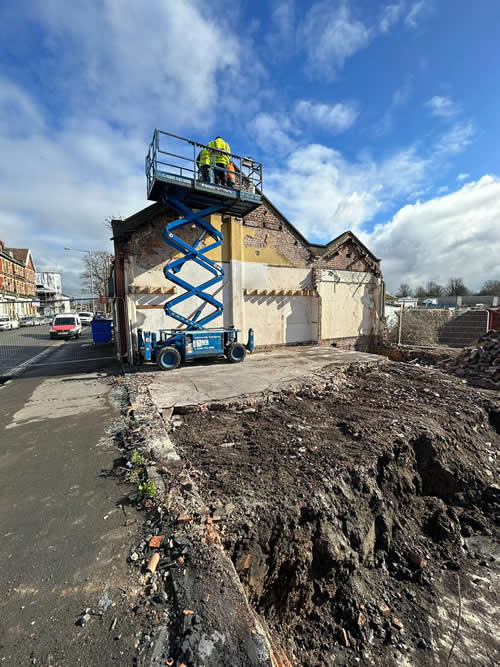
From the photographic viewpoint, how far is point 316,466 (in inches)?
138

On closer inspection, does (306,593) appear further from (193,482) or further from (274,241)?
(274,241)

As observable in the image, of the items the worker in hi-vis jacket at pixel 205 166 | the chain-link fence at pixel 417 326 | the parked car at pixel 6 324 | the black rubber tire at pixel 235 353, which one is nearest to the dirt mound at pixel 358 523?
the black rubber tire at pixel 235 353

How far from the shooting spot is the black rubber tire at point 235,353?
9.63 m

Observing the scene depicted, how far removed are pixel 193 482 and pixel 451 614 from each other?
288 centimetres

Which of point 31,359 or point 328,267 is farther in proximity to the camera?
point 328,267

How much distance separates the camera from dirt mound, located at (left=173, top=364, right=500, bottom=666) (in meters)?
2.49

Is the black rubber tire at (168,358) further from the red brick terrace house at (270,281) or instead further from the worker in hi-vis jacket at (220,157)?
the worker in hi-vis jacket at (220,157)

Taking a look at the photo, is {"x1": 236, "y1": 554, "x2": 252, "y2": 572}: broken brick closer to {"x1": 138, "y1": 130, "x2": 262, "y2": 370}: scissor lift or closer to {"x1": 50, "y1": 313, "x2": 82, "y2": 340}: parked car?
{"x1": 138, "y1": 130, "x2": 262, "y2": 370}: scissor lift

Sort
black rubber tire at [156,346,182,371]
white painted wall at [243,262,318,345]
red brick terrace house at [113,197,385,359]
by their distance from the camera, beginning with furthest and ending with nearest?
1. white painted wall at [243,262,318,345]
2. red brick terrace house at [113,197,385,359]
3. black rubber tire at [156,346,182,371]

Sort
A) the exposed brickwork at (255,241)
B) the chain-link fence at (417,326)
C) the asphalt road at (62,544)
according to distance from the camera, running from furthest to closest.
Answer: the chain-link fence at (417,326) < the exposed brickwork at (255,241) < the asphalt road at (62,544)

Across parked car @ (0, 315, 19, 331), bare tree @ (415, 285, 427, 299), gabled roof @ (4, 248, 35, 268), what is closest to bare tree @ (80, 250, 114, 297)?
parked car @ (0, 315, 19, 331)

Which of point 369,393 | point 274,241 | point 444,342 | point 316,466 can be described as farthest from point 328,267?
point 316,466

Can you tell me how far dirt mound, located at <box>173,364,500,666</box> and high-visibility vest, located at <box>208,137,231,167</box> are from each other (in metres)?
8.04

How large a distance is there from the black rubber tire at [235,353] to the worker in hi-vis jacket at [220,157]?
17.6ft
